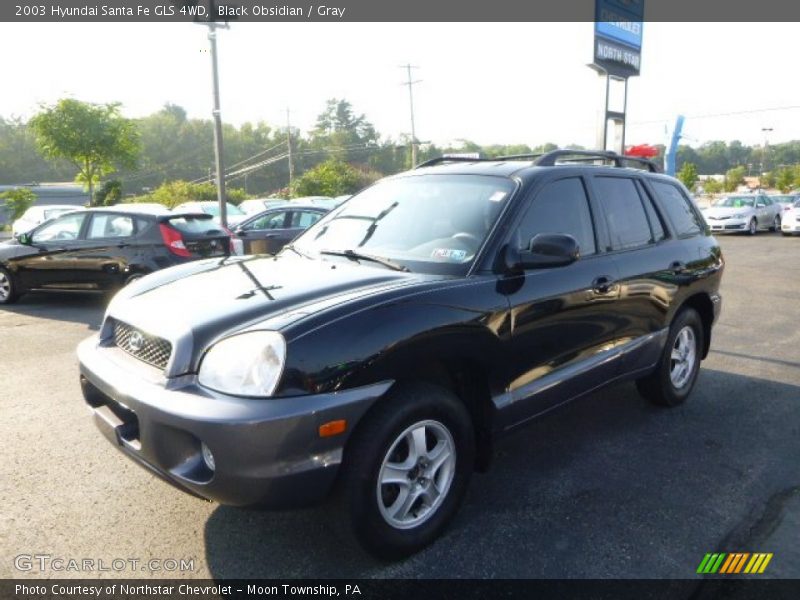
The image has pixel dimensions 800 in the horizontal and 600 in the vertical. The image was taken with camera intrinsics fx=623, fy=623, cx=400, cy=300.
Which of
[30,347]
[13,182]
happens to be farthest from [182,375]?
[13,182]

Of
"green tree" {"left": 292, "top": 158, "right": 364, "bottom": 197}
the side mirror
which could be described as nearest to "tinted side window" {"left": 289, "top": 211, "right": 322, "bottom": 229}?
the side mirror

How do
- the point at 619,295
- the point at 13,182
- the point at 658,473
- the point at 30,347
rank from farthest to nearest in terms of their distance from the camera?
the point at 13,182 → the point at 30,347 → the point at 619,295 → the point at 658,473

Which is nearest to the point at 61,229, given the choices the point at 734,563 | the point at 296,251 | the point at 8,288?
the point at 8,288

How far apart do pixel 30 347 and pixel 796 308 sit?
32.6ft

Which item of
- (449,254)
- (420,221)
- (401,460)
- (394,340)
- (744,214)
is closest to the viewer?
(394,340)

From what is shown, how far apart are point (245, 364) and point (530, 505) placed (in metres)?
1.74

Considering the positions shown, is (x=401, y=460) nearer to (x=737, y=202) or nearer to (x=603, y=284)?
(x=603, y=284)

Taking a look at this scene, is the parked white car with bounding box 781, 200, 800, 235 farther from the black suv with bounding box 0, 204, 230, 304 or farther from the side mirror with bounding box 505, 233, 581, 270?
the side mirror with bounding box 505, 233, 581, 270

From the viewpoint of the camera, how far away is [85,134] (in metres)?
22.6

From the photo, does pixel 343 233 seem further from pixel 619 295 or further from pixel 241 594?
pixel 241 594

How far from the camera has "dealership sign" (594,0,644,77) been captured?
13016 millimetres

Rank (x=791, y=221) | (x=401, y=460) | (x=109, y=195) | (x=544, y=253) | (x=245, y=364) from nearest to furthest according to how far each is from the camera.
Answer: (x=245, y=364), (x=401, y=460), (x=544, y=253), (x=791, y=221), (x=109, y=195)

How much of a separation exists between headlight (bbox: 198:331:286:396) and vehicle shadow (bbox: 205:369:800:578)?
0.65 meters

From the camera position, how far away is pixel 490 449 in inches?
125
